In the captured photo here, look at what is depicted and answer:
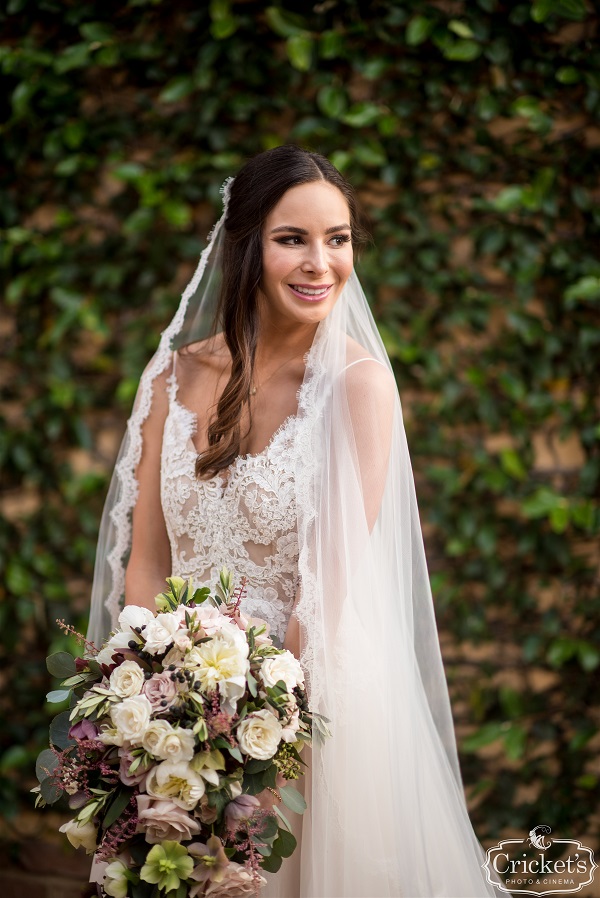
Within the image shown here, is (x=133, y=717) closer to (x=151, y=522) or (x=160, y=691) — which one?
(x=160, y=691)

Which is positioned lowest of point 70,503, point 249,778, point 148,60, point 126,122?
point 70,503

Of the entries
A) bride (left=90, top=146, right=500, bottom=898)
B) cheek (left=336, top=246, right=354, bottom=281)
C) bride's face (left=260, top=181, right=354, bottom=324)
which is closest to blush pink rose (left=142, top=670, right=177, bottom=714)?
bride (left=90, top=146, right=500, bottom=898)

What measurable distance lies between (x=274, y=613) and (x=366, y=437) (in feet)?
1.73

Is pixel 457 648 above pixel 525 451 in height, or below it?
below

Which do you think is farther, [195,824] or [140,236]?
[140,236]

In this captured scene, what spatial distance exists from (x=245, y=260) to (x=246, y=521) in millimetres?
695

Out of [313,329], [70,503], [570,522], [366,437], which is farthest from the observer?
[70,503]

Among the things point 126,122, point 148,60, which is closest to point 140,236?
point 126,122

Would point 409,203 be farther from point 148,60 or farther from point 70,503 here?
point 70,503

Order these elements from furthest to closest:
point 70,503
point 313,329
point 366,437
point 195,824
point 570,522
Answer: point 70,503
point 570,522
point 313,329
point 366,437
point 195,824

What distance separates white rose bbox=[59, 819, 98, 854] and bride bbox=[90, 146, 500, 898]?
19.1 inches

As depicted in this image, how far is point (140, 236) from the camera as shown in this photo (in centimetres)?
348

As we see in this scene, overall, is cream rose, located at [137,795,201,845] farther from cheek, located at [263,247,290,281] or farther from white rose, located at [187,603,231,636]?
cheek, located at [263,247,290,281]

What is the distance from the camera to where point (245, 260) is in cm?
224
